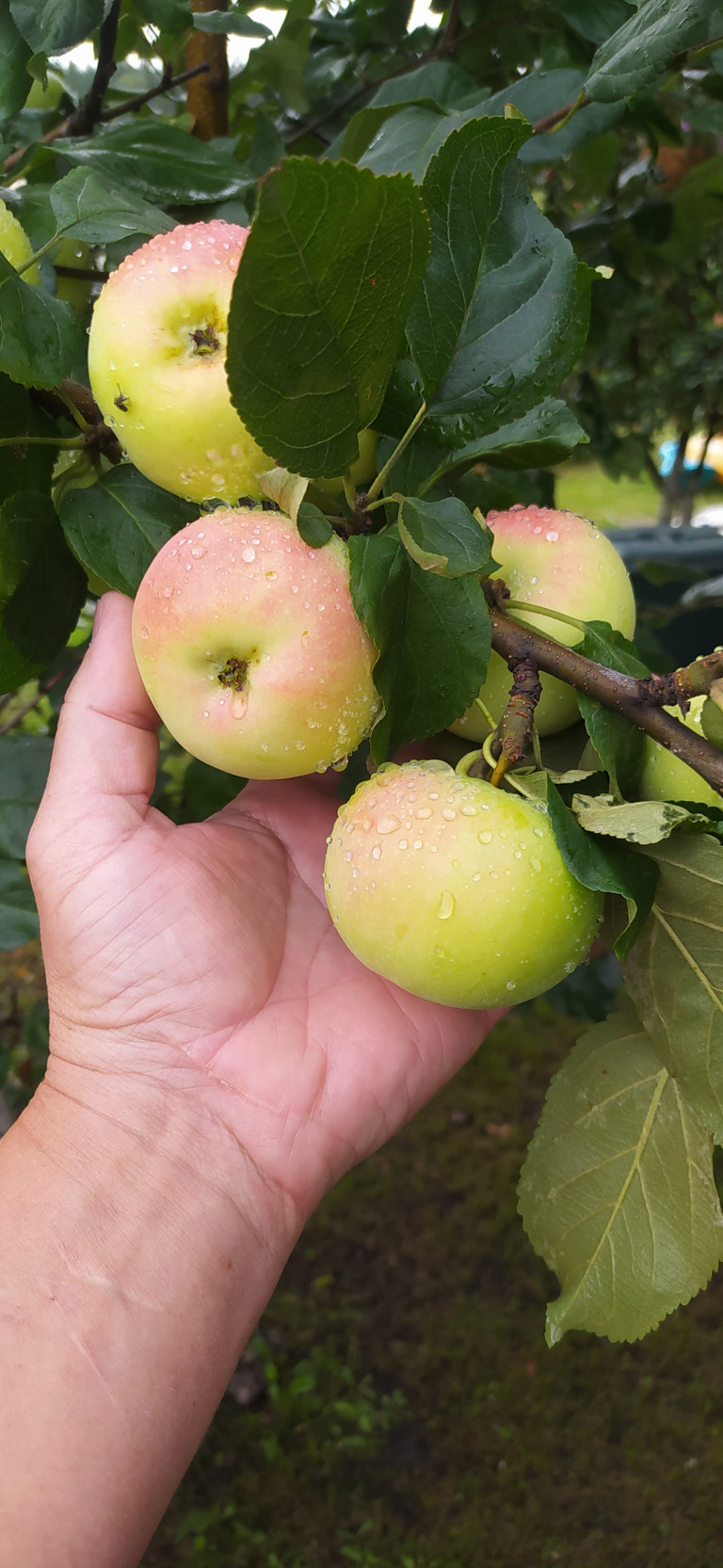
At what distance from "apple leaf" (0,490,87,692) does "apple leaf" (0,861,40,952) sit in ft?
0.98

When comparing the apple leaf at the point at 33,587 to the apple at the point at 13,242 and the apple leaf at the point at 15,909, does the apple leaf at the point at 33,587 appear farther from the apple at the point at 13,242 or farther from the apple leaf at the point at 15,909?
the apple leaf at the point at 15,909

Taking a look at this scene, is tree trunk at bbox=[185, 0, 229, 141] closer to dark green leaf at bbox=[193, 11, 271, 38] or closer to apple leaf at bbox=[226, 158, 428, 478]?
dark green leaf at bbox=[193, 11, 271, 38]

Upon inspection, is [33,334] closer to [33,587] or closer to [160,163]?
[33,587]

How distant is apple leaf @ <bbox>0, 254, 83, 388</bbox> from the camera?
64 cm

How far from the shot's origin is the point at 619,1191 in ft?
2.61

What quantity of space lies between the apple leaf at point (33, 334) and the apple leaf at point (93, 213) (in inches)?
2.1

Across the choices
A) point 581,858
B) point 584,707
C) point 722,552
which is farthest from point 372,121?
point 722,552

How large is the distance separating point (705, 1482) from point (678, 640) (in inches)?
95.6

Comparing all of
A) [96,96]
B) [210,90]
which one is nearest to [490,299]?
[96,96]

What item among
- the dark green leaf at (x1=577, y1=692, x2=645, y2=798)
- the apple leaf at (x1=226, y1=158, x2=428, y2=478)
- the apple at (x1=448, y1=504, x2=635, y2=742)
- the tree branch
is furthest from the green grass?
the apple leaf at (x1=226, y1=158, x2=428, y2=478)

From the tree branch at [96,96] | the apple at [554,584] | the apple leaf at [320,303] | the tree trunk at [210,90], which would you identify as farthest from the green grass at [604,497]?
the apple leaf at [320,303]

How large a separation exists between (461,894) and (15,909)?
57 cm

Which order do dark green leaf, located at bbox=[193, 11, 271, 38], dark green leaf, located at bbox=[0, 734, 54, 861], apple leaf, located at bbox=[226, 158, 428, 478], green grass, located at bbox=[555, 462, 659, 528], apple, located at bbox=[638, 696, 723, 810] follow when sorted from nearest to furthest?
apple leaf, located at bbox=[226, 158, 428, 478] → apple, located at bbox=[638, 696, 723, 810] → dark green leaf, located at bbox=[193, 11, 271, 38] → dark green leaf, located at bbox=[0, 734, 54, 861] → green grass, located at bbox=[555, 462, 659, 528]

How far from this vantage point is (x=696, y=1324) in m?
1.83
